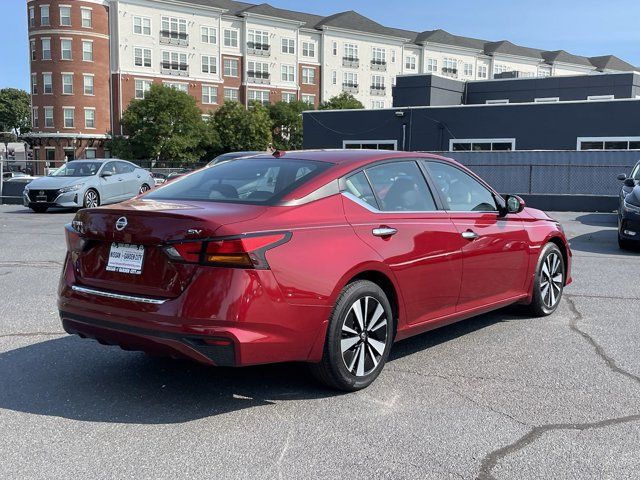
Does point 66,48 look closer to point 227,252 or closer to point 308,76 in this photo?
point 308,76

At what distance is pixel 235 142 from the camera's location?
6431 cm

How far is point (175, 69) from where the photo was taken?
6894 centimetres

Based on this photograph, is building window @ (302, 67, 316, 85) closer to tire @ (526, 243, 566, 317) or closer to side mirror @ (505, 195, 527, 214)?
tire @ (526, 243, 566, 317)

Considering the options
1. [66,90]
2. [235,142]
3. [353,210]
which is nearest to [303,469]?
[353,210]

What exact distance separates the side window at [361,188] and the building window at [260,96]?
7112 cm

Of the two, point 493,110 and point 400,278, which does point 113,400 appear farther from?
point 493,110

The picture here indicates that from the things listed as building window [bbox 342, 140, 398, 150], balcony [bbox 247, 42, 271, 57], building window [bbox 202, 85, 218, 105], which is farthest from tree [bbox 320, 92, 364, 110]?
A: building window [bbox 342, 140, 398, 150]

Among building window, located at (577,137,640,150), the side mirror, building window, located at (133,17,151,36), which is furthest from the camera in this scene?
building window, located at (133,17,151,36)

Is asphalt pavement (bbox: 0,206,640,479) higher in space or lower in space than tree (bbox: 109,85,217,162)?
lower

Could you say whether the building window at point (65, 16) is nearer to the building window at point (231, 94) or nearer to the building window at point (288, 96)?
the building window at point (231, 94)

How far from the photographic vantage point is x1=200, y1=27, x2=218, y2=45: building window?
70.9 m

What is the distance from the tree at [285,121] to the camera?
6950 centimetres

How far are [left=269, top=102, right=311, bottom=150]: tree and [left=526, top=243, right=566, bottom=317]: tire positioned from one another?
63.4m

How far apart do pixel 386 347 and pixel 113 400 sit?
5.96 feet
